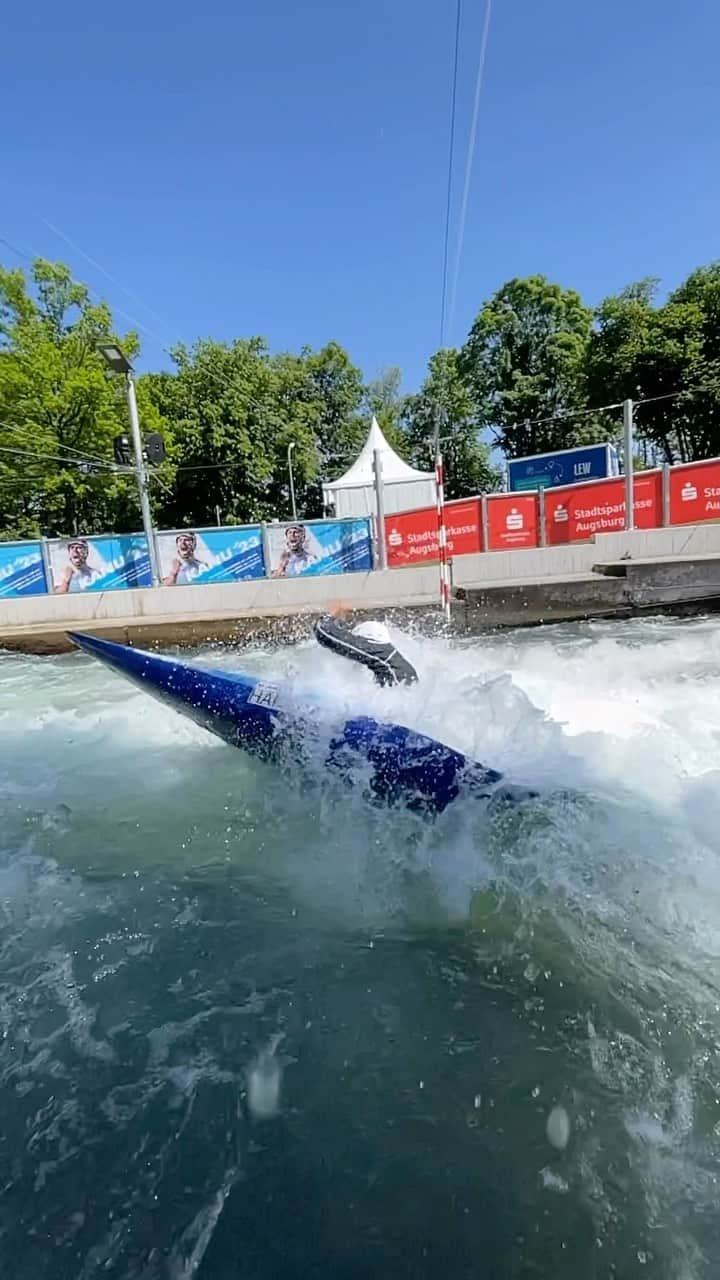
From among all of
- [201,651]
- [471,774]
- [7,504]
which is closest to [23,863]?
[471,774]

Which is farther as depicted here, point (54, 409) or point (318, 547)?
point (54, 409)

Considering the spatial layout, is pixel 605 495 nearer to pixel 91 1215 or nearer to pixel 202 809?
pixel 202 809

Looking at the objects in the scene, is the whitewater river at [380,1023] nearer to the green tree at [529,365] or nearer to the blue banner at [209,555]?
the blue banner at [209,555]

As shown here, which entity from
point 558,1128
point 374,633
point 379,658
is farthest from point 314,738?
point 558,1128

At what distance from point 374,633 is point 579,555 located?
8.61m

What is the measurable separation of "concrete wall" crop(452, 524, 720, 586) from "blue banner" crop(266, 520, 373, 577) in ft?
7.16

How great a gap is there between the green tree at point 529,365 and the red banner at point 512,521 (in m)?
18.4

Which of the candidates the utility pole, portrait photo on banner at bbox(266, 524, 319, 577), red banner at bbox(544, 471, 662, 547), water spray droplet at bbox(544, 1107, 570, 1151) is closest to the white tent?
red banner at bbox(544, 471, 662, 547)

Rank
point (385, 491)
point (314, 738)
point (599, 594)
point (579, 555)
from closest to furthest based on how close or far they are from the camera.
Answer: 1. point (314, 738)
2. point (599, 594)
3. point (579, 555)
4. point (385, 491)

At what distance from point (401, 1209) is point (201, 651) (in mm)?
8972

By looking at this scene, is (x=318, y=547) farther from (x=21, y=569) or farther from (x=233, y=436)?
(x=233, y=436)

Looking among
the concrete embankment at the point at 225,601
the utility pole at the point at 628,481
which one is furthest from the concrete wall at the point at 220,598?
the utility pole at the point at 628,481

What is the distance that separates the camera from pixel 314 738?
347 centimetres

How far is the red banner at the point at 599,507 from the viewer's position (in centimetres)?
1254
